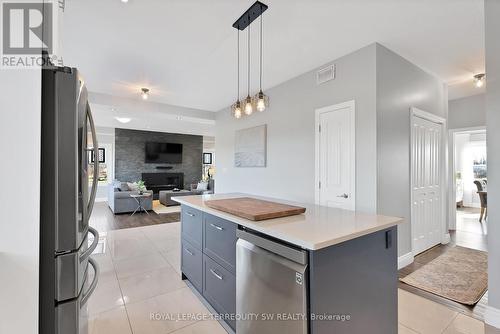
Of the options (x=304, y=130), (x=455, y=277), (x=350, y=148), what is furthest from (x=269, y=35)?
(x=455, y=277)

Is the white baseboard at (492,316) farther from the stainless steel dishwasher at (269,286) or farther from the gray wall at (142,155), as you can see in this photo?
the gray wall at (142,155)

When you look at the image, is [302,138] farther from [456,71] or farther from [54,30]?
[54,30]

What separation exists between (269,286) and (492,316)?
2026 millimetres

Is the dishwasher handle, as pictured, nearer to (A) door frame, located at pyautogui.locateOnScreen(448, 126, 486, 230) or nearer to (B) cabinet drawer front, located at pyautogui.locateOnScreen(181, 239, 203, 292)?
(B) cabinet drawer front, located at pyautogui.locateOnScreen(181, 239, 203, 292)

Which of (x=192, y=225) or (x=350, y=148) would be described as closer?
(x=192, y=225)

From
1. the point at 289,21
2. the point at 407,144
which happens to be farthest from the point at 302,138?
the point at 289,21

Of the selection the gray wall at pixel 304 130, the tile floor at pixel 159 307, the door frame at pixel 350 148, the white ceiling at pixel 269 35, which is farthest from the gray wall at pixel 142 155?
the door frame at pixel 350 148

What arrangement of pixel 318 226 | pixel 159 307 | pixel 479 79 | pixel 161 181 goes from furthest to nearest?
pixel 161 181
pixel 479 79
pixel 159 307
pixel 318 226

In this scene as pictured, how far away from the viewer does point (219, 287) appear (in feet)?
6.29

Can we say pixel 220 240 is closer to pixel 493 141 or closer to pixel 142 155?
pixel 493 141

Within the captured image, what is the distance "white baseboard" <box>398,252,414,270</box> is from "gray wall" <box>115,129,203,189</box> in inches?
344

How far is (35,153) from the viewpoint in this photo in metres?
1.01

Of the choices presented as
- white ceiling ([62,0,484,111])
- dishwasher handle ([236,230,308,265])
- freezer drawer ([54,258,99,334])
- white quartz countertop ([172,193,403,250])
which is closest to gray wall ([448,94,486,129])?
white ceiling ([62,0,484,111])

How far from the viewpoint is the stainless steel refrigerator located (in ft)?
3.50
